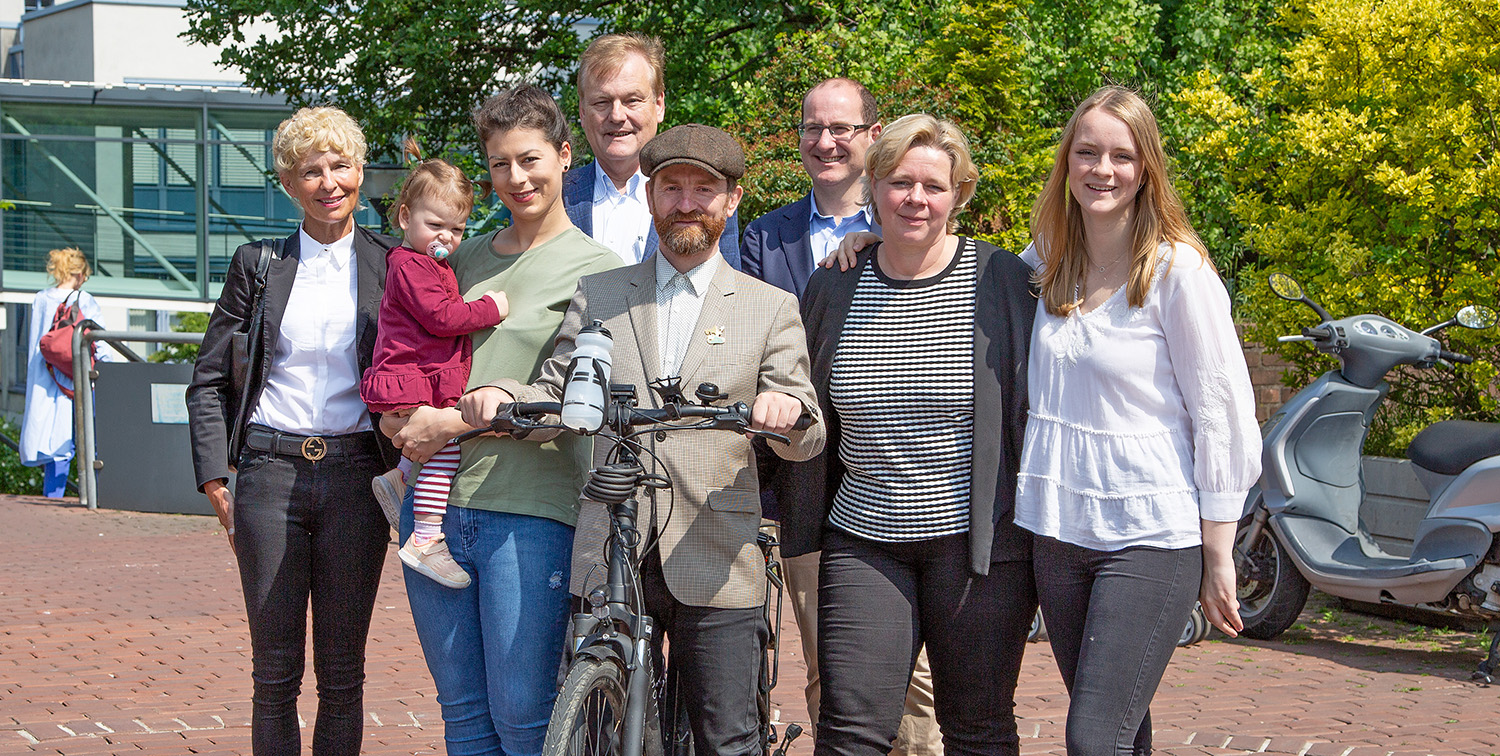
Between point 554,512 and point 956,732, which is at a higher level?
point 554,512

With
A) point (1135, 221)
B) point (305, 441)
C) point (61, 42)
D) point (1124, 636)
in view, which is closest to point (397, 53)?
point (305, 441)

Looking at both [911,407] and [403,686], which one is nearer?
[911,407]

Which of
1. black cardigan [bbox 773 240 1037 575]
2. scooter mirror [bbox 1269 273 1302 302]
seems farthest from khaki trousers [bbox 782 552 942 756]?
scooter mirror [bbox 1269 273 1302 302]

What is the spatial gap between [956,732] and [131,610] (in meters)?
6.04

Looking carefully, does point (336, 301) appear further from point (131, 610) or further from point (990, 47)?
point (990, 47)

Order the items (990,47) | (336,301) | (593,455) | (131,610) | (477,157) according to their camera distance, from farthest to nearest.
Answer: (477,157) < (990,47) < (131,610) < (336,301) < (593,455)

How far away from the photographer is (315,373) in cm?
383

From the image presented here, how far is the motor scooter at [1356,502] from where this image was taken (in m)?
6.38

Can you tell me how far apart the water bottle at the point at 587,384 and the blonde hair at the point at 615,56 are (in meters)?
1.32

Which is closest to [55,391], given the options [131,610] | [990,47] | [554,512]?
[131,610]

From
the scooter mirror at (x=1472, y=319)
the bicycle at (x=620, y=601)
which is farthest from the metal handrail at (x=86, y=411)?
the bicycle at (x=620, y=601)

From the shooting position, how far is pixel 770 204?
9867 millimetres

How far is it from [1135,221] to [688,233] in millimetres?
1045

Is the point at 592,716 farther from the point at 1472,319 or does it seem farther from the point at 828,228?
the point at 1472,319
